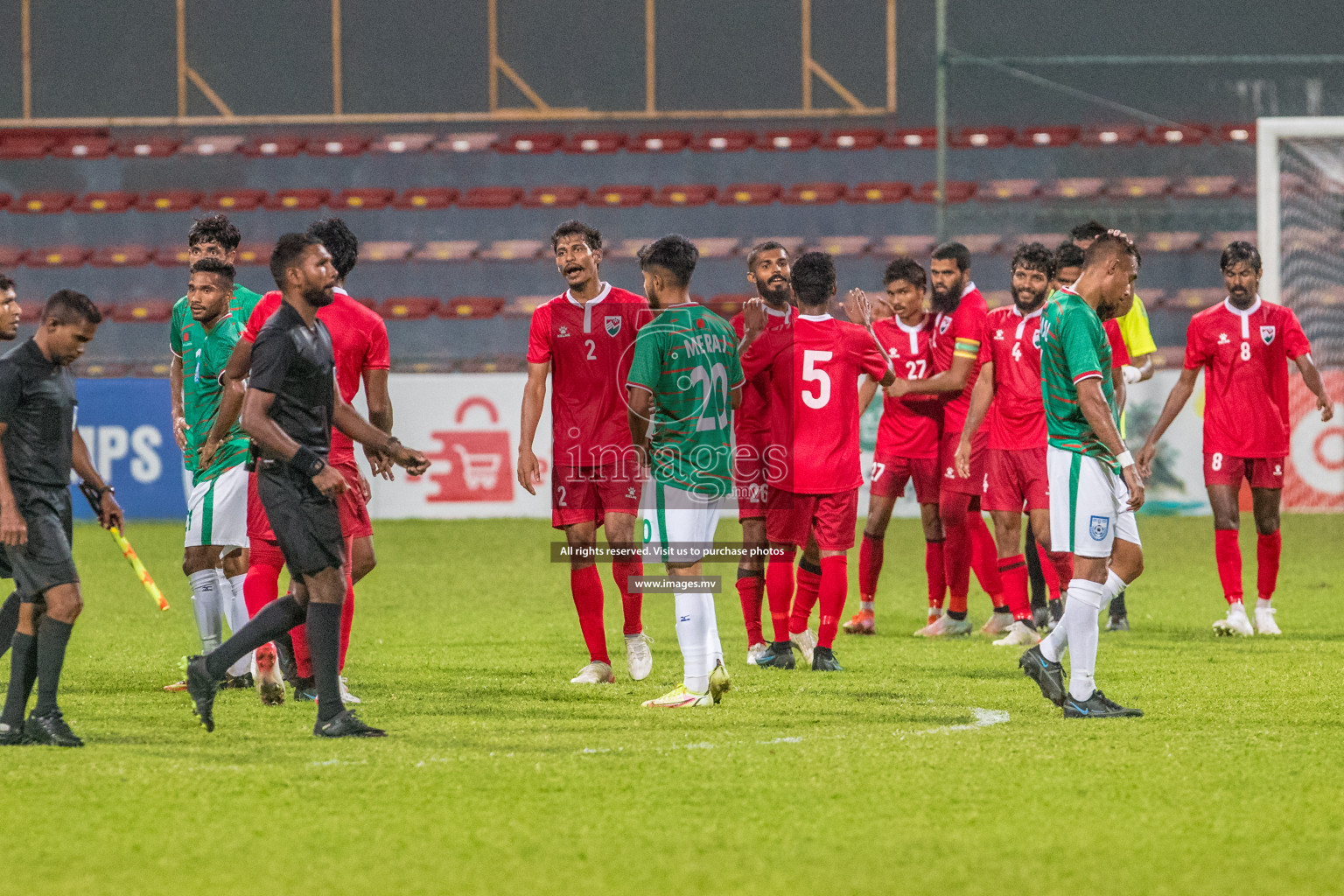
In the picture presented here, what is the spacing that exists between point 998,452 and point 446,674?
11.5 feet

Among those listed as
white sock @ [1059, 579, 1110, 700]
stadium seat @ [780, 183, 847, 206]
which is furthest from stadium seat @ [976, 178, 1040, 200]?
white sock @ [1059, 579, 1110, 700]

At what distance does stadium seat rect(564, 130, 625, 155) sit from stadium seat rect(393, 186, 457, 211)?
1732 mm

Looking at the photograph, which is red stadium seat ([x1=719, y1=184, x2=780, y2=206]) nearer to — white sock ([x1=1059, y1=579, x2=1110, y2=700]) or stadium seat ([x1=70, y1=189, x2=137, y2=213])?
stadium seat ([x1=70, y1=189, x2=137, y2=213])

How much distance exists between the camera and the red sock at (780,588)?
7.61m

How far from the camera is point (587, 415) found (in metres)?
7.09

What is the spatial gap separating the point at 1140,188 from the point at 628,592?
13.9 m

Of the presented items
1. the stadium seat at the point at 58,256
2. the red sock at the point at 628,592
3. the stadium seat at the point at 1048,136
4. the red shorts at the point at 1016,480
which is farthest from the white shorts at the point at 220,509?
the stadium seat at the point at 1048,136

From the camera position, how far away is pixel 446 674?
7379 mm

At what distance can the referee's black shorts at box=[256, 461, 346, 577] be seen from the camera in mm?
5445

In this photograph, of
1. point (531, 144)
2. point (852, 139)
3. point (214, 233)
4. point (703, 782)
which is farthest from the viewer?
point (531, 144)

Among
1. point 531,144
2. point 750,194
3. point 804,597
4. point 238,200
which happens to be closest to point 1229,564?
point 804,597

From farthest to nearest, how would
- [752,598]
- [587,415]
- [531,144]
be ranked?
[531,144] → [752,598] → [587,415]

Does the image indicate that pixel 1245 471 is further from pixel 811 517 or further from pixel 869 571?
pixel 811 517

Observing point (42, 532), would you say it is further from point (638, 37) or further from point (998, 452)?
point (638, 37)
